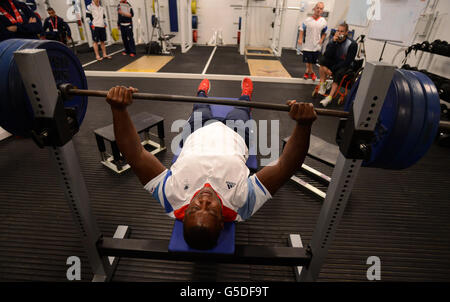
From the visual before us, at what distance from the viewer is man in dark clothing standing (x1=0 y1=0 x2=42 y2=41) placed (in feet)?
8.46

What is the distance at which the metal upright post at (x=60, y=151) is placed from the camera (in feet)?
2.81

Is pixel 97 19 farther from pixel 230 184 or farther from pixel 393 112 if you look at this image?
pixel 393 112

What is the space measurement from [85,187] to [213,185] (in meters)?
0.64

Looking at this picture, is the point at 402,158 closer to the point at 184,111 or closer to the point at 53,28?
the point at 184,111

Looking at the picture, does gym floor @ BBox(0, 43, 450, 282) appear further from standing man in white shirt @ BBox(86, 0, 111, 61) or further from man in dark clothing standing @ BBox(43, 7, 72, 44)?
standing man in white shirt @ BBox(86, 0, 111, 61)

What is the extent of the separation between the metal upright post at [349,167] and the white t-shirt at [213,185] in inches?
12.5

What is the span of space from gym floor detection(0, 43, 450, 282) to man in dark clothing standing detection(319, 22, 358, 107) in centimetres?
183

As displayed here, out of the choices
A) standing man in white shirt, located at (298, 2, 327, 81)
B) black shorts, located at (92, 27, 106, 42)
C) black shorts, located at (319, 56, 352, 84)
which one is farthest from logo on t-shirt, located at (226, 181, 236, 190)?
black shorts, located at (92, 27, 106, 42)

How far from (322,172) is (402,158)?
144 cm

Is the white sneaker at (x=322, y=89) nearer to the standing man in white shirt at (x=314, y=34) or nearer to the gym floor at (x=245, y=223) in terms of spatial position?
the standing man in white shirt at (x=314, y=34)

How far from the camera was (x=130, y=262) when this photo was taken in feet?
4.81

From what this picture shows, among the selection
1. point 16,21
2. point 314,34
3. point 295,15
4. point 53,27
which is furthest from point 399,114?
point 295,15
